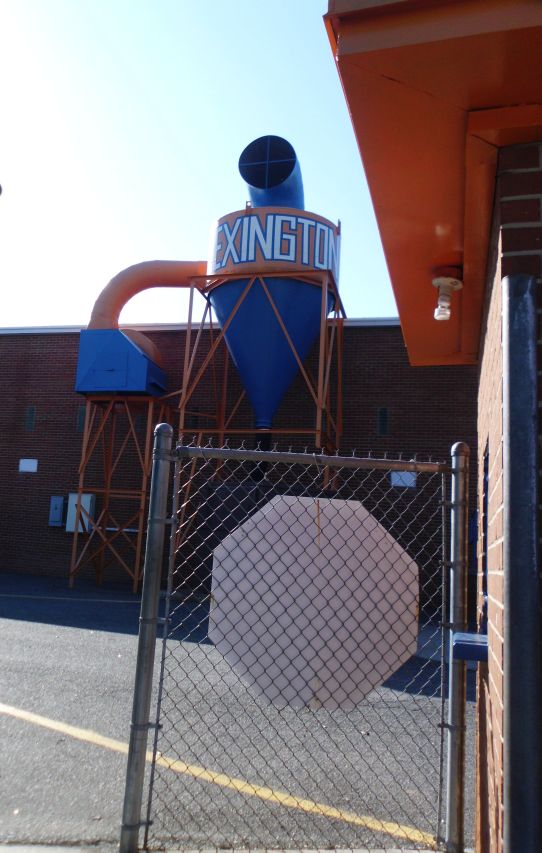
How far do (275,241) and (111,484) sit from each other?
6870mm

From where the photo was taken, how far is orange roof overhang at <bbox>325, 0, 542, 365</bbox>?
2.03 m

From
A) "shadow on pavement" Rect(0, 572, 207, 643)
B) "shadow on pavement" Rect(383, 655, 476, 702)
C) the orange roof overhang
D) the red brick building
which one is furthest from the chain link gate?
"shadow on pavement" Rect(0, 572, 207, 643)

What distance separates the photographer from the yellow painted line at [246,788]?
3615mm

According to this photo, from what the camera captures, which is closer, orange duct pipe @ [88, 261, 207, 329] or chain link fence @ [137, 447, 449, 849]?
chain link fence @ [137, 447, 449, 849]

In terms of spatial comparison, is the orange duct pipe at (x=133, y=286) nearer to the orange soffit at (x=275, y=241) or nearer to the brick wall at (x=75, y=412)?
the brick wall at (x=75, y=412)

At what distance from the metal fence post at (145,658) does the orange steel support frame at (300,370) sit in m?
9.99

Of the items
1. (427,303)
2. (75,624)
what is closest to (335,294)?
(75,624)

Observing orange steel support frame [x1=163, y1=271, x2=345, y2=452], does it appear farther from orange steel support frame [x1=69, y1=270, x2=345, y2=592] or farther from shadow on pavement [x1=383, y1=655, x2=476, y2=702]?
shadow on pavement [x1=383, y1=655, x2=476, y2=702]

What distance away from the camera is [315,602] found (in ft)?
9.80

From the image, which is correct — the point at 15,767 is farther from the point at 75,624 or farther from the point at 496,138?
the point at 75,624

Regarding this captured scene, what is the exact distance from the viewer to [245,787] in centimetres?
417

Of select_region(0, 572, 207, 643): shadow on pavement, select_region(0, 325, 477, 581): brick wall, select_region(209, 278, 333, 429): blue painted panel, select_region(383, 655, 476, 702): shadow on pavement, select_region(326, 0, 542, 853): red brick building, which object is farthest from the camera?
select_region(0, 325, 477, 581): brick wall

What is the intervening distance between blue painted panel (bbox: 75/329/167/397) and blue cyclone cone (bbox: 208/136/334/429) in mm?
1926

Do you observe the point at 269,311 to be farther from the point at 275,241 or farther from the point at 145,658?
the point at 145,658
